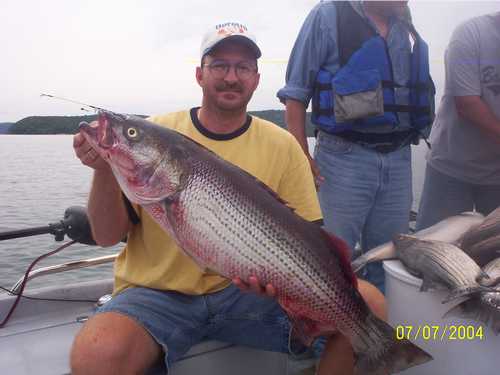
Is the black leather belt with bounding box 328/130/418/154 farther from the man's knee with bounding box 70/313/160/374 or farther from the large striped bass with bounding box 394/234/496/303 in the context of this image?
the man's knee with bounding box 70/313/160/374

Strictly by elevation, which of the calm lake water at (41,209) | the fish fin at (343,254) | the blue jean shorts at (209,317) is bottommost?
the calm lake water at (41,209)

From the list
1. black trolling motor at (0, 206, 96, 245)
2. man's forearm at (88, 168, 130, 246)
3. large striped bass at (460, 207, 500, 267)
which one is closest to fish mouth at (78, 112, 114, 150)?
man's forearm at (88, 168, 130, 246)

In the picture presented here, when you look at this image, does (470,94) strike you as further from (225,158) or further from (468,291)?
(225,158)

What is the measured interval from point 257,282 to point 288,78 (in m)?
2.26

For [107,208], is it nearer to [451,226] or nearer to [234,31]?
[234,31]

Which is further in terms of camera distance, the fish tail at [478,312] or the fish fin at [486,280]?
the fish fin at [486,280]

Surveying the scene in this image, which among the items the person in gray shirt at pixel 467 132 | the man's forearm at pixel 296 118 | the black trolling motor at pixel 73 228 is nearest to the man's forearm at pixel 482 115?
the person in gray shirt at pixel 467 132

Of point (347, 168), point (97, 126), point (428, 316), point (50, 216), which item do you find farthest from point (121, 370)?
point (50, 216)

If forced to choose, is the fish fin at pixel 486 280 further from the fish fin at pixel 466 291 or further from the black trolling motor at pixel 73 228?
the black trolling motor at pixel 73 228

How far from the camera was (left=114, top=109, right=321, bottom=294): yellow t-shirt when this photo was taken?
264cm

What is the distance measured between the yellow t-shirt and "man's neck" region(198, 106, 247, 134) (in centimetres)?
4

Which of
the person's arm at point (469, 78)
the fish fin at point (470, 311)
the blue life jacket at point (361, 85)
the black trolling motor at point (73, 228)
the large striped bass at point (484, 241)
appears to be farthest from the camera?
the person's arm at point (469, 78)

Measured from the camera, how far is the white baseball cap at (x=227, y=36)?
2.74 metres
